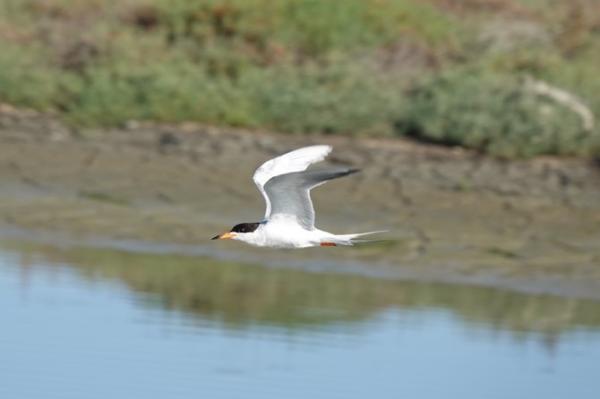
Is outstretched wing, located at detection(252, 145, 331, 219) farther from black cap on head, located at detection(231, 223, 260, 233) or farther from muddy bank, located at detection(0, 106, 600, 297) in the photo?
muddy bank, located at detection(0, 106, 600, 297)

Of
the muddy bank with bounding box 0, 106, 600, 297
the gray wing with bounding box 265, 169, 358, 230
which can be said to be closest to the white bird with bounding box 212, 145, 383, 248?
the gray wing with bounding box 265, 169, 358, 230

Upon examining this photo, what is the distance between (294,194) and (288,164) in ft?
1.02

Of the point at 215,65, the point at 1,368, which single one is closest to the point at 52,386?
the point at 1,368

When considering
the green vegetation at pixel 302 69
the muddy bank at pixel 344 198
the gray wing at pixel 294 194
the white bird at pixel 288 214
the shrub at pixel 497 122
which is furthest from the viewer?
the green vegetation at pixel 302 69

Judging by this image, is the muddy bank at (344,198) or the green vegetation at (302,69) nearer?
the muddy bank at (344,198)

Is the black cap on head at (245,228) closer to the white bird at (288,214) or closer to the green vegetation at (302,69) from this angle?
the white bird at (288,214)

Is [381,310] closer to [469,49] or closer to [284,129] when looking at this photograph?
[284,129]

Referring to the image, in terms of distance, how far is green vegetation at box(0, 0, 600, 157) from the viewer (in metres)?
14.3

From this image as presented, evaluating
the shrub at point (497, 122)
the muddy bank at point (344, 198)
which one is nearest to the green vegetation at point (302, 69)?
the shrub at point (497, 122)

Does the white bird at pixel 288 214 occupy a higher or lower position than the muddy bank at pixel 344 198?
lower

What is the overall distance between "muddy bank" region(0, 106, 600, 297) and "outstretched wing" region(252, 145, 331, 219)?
11.1ft

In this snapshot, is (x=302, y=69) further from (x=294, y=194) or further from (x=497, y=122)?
(x=294, y=194)

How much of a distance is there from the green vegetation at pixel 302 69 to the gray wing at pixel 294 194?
5806 mm

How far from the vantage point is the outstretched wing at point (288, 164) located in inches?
340
